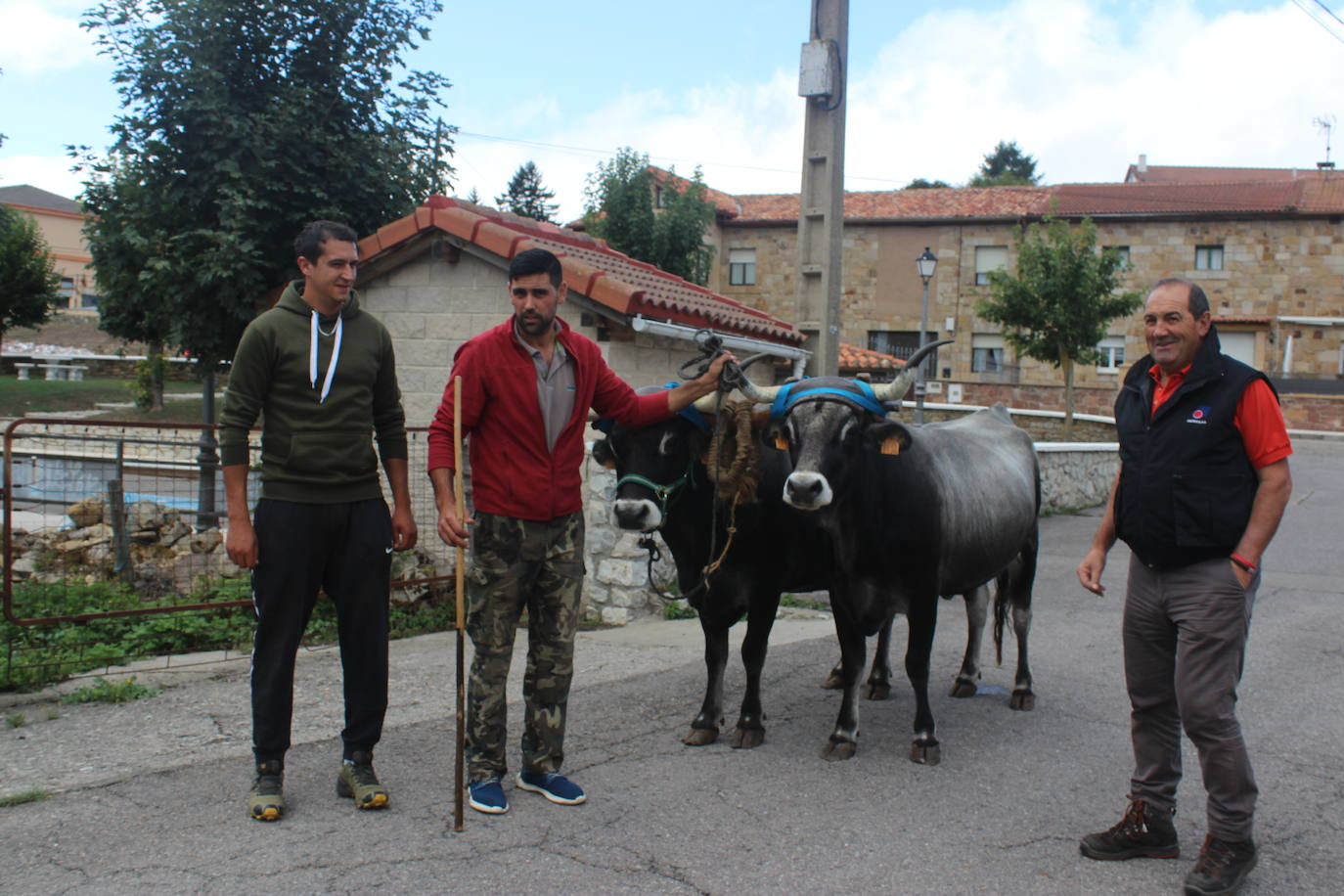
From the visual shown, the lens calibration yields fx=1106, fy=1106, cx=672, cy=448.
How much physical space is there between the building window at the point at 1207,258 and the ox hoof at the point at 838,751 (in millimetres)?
36304

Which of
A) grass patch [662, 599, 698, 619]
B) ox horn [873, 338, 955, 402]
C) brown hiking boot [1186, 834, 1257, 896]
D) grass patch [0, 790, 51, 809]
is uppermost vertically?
ox horn [873, 338, 955, 402]

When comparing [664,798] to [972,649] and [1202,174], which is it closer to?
[972,649]

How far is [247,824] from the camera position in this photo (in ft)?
12.5

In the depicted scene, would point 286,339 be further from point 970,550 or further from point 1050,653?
point 1050,653

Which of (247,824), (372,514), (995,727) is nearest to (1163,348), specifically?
(995,727)

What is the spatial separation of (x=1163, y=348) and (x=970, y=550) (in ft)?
6.48

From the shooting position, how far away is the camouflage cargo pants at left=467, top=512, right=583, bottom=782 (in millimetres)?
4062

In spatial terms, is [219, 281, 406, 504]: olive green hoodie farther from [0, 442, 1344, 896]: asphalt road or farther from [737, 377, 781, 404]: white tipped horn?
[737, 377, 781, 404]: white tipped horn

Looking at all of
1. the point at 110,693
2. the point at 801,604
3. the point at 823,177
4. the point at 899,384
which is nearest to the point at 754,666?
the point at 899,384

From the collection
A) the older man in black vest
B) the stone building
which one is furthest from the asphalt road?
the stone building

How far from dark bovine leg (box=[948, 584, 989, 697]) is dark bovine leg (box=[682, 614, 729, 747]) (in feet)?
5.43

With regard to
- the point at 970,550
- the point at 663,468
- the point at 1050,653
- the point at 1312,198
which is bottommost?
the point at 1050,653

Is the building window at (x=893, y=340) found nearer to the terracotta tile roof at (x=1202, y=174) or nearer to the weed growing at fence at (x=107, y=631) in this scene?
the terracotta tile roof at (x=1202, y=174)

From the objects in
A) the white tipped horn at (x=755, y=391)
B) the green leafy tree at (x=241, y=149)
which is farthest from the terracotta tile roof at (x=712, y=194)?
the white tipped horn at (x=755, y=391)
